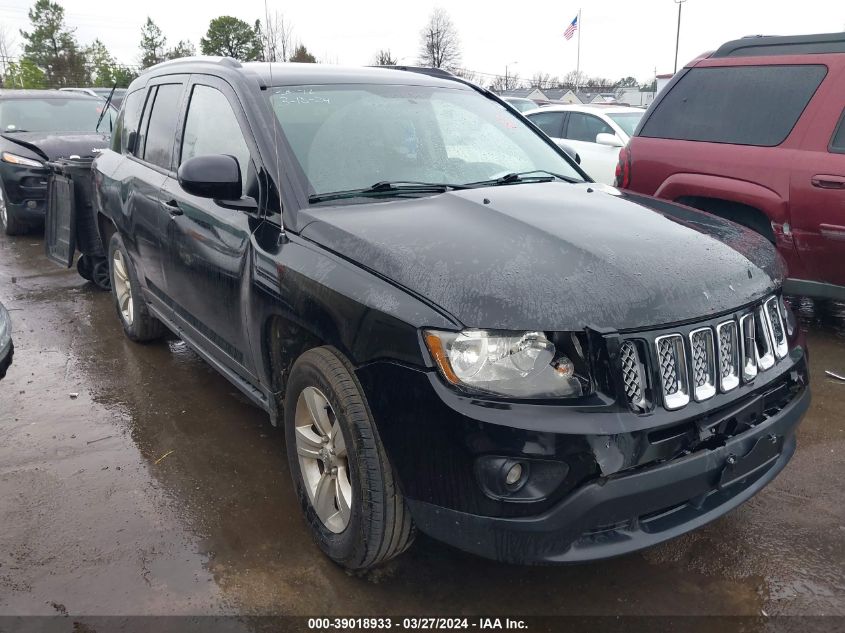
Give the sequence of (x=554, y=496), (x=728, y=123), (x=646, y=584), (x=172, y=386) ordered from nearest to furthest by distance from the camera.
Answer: (x=554, y=496) < (x=646, y=584) < (x=172, y=386) < (x=728, y=123)

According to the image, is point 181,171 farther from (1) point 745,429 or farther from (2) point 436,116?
(1) point 745,429

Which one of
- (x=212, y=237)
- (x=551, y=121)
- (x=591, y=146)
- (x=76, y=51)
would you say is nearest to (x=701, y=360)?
(x=212, y=237)

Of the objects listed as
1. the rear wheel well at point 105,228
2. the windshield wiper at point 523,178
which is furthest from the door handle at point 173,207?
the windshield wiper at point 523,178

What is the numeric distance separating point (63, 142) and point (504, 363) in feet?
27.5

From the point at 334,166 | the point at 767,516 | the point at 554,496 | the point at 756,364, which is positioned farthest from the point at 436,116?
the point at 767,516

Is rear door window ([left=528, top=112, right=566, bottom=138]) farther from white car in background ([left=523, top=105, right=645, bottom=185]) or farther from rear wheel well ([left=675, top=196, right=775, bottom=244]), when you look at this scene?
rear wheel well ([left=675, top=196, right=775, bottom=244])

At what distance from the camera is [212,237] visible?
128 inches

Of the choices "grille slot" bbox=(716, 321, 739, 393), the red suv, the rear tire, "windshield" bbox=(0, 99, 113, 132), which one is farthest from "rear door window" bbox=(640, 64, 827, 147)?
"windshield" bbox=(0, 99, 113, 132)

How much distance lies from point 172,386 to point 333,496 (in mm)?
2180

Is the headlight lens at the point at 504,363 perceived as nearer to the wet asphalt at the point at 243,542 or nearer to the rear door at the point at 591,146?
the wet asphalt at the point at 243,542

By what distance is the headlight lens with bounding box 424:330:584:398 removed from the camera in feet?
6.68

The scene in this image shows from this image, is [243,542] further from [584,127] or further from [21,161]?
[584,127]

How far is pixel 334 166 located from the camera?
297 cm

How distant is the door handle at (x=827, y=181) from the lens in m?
4.42
